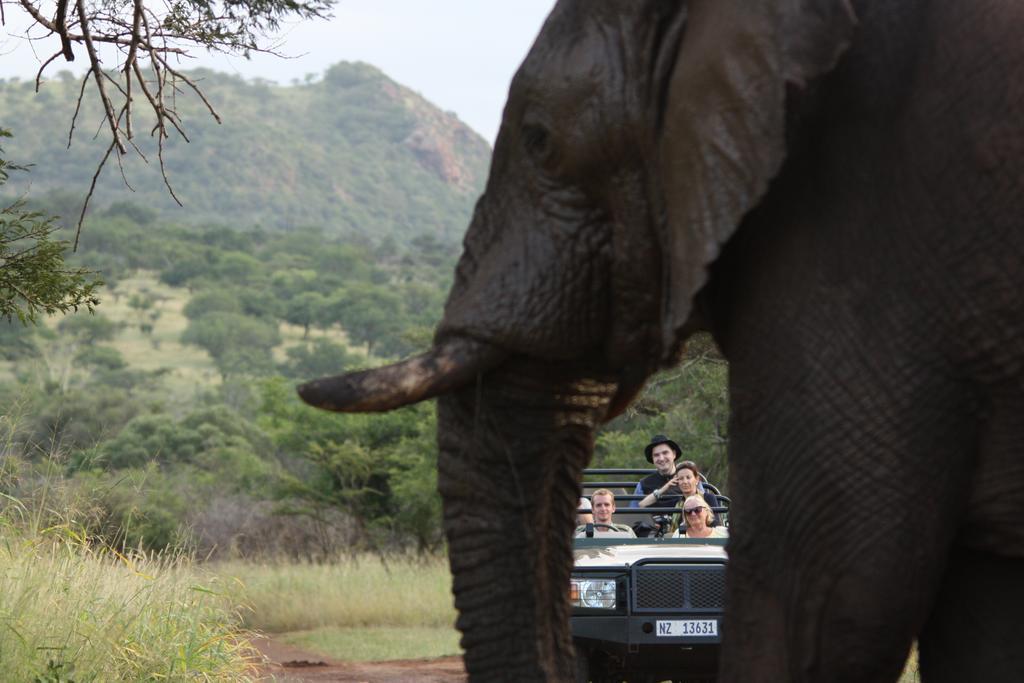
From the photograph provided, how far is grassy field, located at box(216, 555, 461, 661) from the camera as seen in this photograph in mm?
15344

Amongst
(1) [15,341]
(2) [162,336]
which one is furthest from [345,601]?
(2) [162,336]

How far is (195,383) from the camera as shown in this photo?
61.2 metres

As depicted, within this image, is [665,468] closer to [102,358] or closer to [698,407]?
[698,407]

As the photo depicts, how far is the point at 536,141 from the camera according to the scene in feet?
10.7

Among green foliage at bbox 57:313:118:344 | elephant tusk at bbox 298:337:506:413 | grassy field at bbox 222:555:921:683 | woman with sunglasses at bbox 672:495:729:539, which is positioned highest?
green foliage at bbox 57:313:118:344

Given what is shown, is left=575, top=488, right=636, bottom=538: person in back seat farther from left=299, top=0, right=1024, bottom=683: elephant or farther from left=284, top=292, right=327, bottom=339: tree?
left=284, top=292, right=327, bottom=339: tree

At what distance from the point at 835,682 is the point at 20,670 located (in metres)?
4.59

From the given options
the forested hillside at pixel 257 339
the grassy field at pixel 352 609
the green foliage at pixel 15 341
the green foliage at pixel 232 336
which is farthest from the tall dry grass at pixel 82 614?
the green foliage at pixel 232 336

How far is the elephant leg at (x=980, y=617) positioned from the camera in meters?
2.94

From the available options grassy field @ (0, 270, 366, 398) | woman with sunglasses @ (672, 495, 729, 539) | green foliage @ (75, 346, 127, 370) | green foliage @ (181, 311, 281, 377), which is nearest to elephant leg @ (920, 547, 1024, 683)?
woman with sunglasses @ (672, 495, 729, 539)

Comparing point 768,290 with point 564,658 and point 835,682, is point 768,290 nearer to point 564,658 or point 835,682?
point 835,682

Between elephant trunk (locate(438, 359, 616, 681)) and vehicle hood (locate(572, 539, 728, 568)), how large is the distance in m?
5.40

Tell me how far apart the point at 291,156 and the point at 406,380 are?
142 metres

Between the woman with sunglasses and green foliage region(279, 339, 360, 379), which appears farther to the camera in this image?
green foliage region(279, 339, 360, 379)
